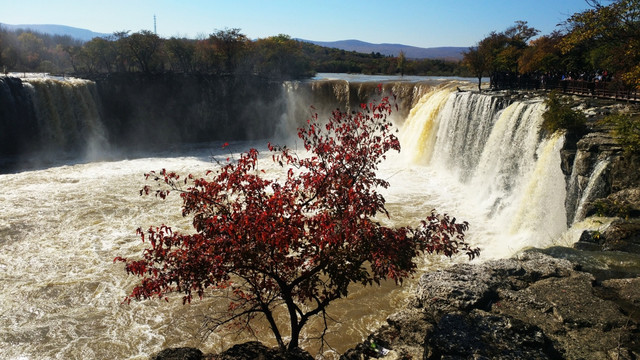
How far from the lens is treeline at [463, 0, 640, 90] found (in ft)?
44.8

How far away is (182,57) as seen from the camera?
4453 centimetres

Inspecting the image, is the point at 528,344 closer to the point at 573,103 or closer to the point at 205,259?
the point at 205,259

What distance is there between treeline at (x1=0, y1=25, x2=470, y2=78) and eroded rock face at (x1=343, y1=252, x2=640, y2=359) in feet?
120

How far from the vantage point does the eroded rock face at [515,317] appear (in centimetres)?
573

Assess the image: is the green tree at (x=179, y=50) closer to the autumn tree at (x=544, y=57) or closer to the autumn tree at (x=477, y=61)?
the autumn tree at (x=477, y=61)

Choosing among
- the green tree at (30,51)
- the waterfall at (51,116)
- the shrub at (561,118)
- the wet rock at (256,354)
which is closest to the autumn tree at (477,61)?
the shrub at (561,118)

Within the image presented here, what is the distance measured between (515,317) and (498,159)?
39.1 ft

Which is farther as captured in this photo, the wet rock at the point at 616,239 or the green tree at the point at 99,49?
the green tree at the point at 99,49

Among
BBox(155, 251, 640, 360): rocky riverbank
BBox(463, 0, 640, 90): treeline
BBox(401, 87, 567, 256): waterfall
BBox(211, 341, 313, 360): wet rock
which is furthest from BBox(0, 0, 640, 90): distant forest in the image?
BBox(211, 341, 313, 360): wet rock

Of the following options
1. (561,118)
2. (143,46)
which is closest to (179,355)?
(561,118)

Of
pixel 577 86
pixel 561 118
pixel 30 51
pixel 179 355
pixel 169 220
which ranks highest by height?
pixel 30 51

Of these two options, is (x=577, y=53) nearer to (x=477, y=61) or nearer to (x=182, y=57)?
(x=477, y=61)

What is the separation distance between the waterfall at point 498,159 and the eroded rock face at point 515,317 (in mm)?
4994

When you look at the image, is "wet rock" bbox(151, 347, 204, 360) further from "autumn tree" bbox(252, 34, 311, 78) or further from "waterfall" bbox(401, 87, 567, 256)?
"autumn tree" bbox(252, 34, 311, 78)
